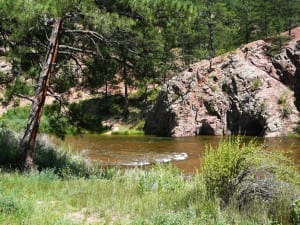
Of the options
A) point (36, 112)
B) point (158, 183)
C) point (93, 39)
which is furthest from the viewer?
point (93, 39)

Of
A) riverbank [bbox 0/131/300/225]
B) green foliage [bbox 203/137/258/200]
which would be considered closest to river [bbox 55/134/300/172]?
riverbank [bbox 0/131/300/225]

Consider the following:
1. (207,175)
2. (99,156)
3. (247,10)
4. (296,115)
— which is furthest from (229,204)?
(247,10)

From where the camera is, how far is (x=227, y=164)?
6957 millimetres

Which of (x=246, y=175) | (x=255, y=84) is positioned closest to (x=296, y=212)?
(x=246, y=175)

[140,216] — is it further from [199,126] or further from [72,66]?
[199,126]

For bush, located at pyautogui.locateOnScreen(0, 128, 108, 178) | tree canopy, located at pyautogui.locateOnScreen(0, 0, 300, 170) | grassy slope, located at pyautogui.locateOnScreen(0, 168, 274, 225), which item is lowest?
grassy slope, located at pyautogui.locateOnScreen(0, 168, 274, 225)

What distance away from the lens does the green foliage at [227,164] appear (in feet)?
22.8

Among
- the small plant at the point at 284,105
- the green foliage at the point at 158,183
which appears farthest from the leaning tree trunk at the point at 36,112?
the small plant at the point at 284,105

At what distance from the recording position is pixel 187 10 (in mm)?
10789

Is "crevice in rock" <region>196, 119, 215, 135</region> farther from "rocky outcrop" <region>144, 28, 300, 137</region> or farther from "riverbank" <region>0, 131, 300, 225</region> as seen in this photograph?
"riverbank" <region>0, 131, 300, 225</region>

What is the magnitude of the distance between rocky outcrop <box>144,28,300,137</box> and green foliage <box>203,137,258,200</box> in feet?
90.1

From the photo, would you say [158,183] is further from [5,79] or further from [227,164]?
[5,79]

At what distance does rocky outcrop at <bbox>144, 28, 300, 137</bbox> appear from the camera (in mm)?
35094

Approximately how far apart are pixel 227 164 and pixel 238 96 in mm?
30230
